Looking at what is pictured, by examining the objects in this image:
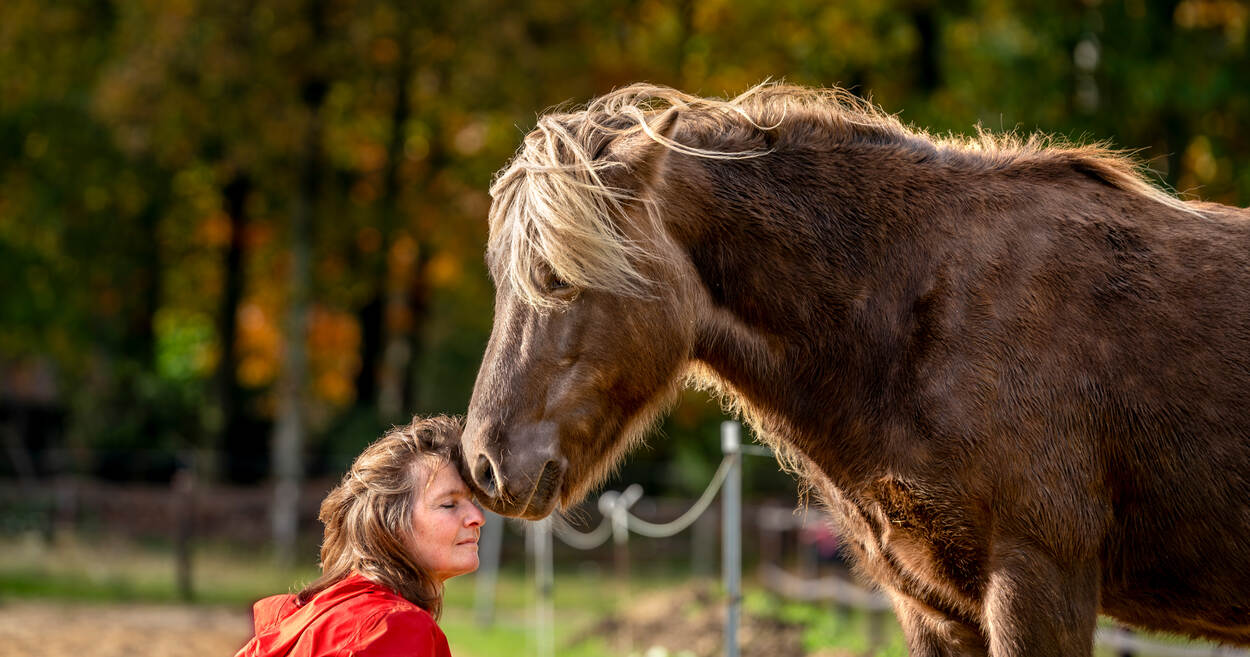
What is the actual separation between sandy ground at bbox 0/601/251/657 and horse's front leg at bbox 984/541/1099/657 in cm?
923

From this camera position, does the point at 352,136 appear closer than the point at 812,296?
No

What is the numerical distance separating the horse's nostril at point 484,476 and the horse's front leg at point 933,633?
1.37 meters

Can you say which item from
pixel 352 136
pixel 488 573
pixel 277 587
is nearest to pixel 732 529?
pixel 488 573

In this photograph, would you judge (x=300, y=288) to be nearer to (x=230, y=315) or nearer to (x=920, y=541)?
(x=230, y=315)

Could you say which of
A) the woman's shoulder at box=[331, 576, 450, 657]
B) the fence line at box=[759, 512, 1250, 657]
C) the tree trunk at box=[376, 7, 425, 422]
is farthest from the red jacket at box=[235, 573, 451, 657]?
the tree trunk at box=[376, 7, 425, 422]

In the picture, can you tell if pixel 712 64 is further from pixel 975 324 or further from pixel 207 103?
pixel 975 324

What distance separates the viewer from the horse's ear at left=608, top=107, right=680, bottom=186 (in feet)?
12.0

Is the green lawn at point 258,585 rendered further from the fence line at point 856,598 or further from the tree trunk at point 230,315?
the tree trunk at point 230,315

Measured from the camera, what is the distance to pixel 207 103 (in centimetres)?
1956

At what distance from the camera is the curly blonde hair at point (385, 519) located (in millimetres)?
3346

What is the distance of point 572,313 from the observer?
140 inches

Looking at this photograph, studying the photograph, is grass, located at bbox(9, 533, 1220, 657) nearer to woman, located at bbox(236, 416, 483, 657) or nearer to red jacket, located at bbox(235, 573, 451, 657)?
woman, located at bbox(236, 416, 483, 657)

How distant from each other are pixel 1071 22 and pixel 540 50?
8650 mm

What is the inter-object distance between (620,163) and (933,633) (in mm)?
1791
